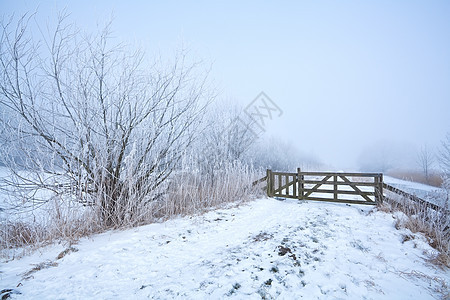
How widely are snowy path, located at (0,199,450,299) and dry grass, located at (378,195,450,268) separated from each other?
0.21 meters

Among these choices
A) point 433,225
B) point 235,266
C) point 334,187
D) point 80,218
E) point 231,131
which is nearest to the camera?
point 235,266

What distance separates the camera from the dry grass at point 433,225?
2883 mm

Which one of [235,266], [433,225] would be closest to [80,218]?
[235,266]

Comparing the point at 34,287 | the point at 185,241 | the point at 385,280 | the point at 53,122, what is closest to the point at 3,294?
the point at 34,287

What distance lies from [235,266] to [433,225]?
4205 millimetres

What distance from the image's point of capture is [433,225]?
393 centimetres

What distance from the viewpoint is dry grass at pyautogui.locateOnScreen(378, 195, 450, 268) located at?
288 centimetres

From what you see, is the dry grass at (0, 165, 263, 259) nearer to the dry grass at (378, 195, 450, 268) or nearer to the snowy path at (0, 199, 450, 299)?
the snowy path at (0, 199, 450, 299)

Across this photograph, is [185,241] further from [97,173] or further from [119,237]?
[97,173]

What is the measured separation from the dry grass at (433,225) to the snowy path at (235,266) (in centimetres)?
21

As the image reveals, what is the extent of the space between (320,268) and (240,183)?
5.14 metres

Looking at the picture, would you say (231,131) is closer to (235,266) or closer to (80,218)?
(80,218)

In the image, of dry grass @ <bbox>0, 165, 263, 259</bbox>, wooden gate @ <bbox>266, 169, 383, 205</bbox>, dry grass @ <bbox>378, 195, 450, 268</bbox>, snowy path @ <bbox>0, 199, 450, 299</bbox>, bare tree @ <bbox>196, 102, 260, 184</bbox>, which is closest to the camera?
snowy path @ <bbox>0, 199, 450, 299</bbox>

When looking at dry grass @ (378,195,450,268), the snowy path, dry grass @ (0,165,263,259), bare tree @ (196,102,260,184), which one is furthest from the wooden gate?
bare tree @ (196,102,260,184)
